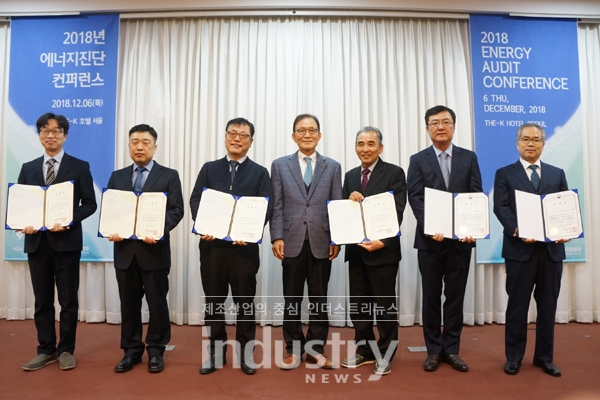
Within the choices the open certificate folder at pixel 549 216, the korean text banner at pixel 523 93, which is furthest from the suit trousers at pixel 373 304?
the korean text banner at pixel 523 93

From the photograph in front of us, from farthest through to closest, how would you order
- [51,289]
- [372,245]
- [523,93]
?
[523,93], [51,289], [372,245]

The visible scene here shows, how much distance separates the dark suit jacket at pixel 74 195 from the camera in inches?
115

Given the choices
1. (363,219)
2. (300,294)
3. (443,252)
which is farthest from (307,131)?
(443,252)

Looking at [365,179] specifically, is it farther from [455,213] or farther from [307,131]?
[455,213]

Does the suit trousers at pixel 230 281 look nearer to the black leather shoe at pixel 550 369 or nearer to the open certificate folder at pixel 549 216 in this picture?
the open certificate folder at pixel 549 216

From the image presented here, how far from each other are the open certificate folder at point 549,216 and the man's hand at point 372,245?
947 mm

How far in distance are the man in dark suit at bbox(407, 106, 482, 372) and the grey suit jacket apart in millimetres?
647

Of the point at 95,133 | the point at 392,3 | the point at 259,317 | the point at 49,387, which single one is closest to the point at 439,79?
the point at 392,3

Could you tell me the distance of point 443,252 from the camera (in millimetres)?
2938

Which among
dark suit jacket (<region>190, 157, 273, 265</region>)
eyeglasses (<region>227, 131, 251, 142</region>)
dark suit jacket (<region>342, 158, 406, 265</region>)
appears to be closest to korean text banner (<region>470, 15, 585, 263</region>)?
dark suit jacket (<region>342, 158, 406, 265</region>)

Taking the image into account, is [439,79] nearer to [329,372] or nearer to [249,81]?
[249,81]

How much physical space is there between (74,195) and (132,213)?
1.72 ft

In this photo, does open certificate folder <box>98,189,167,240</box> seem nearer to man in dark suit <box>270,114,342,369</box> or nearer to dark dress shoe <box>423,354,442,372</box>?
man in dark suit <box>270,114,342,369</box>

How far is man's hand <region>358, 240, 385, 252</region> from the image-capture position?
2.80m
